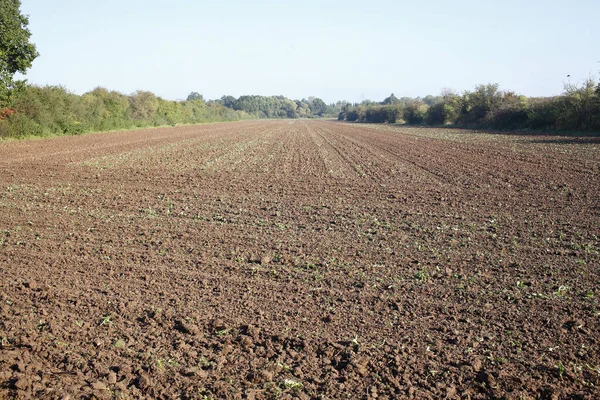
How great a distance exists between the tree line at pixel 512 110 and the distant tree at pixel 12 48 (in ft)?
125

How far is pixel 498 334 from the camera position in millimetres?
5078

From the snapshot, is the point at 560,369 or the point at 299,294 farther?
the point at 299,294

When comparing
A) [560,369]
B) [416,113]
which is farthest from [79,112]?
[416,113]

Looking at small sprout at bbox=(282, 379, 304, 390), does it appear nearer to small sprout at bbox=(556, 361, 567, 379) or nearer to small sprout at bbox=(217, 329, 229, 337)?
small sprout at bbox=(217, 329, 229, 337)

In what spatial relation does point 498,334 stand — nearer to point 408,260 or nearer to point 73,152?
point 408,260

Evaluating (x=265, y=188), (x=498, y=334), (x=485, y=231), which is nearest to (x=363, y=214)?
(x=485, y=231)

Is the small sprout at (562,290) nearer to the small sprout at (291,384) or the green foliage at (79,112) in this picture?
the small sprout at (291,384)

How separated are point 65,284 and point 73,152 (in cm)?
1984

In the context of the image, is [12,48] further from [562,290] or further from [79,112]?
[562,290]

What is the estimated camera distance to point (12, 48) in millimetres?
29281

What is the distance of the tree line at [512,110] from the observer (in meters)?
37.3

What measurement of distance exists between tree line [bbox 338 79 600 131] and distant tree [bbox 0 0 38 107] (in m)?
38.1

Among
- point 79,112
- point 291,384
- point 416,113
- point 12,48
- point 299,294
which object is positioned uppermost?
point 12,48

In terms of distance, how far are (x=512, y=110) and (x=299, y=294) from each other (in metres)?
46.6
